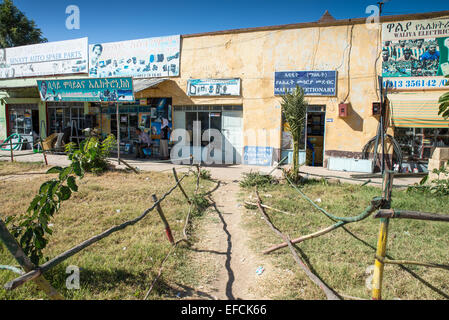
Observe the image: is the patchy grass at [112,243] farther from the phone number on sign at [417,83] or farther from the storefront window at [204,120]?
the phone number on sign at [417,83]

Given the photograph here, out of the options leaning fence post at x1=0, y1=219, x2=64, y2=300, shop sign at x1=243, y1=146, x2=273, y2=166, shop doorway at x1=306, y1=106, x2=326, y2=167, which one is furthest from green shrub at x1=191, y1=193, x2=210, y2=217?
shop doorway at x1=306, y1=106, x2=326, y2=167

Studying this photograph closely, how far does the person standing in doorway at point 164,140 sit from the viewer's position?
1361 cm

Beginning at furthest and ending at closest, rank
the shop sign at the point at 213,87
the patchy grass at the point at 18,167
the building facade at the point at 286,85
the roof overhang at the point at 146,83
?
the shop sign at the point at 213,87 → the roof overhang at the point at 146,83 → the building facade at the point at 286,85 → the patchy grass at the point at 18,167

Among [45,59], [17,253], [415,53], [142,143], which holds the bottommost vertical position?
[17,253]

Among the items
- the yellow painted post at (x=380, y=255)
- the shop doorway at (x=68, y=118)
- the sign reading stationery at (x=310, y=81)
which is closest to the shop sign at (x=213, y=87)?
the sign reading stationery at (x=310, y=81)

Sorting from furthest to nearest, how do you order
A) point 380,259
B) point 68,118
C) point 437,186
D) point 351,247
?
point 68,118
point 437,186
point 351,247
point 380,259

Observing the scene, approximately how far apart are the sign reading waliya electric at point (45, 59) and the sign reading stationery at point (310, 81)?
34.2 feet

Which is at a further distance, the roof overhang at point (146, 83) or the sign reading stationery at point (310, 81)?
the roof overhang at point (146, 83)

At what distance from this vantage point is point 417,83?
10.4 metres

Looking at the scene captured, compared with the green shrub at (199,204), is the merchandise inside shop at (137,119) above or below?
above

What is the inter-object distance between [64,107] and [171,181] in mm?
11490

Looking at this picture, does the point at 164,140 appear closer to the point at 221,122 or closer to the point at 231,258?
the point at 221,122

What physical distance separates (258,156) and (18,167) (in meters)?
9.23

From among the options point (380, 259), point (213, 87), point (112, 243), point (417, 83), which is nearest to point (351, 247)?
point (380, 259)
